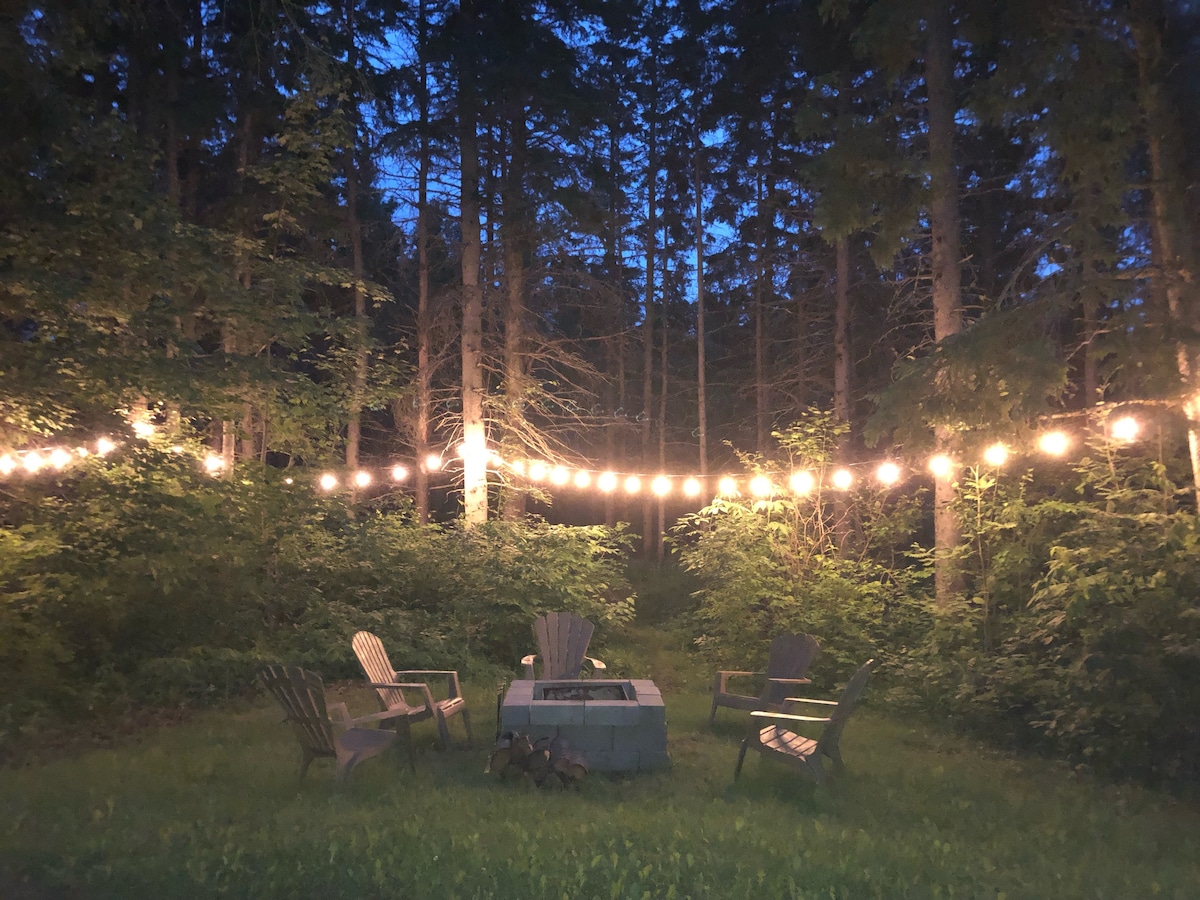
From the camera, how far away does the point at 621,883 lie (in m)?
3.22

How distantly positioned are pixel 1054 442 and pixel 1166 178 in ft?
6.77

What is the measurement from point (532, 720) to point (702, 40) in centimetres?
1452

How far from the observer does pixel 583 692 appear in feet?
20.1

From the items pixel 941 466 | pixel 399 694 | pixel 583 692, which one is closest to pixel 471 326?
pixel 399 694

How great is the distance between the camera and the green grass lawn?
3268 mm

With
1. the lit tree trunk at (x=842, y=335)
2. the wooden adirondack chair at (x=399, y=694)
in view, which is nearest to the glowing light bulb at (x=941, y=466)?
the lit tree trunk at (x=842, y=335)

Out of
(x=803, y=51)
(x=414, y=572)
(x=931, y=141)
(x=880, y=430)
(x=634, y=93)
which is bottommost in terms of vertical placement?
(x=414, y=572)

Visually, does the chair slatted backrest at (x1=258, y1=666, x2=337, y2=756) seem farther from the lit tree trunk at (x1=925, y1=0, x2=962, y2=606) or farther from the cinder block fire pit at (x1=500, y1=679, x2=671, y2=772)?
the lit tree trunk at (x1=925, y1=0, x2=962, y2=606)

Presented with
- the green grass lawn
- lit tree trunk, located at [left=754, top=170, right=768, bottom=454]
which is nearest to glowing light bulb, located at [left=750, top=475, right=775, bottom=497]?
the green grass lawn

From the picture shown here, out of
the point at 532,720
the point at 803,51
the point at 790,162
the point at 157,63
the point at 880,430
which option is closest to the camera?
the point at 532,720

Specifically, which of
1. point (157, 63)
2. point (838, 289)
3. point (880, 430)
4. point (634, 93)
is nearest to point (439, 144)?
point (157, 63)

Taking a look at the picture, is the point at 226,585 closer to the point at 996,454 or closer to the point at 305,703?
the point at 305,703

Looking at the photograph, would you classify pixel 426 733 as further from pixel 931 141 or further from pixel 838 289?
pixel 838 289

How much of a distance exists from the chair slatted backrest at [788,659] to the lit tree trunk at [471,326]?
5.56 meters
